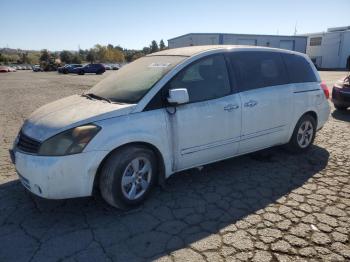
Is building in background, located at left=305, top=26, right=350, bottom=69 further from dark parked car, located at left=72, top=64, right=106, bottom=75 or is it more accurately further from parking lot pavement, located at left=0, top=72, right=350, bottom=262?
parking lot pavement, located at left=0, top=72, right=350, bottom=262

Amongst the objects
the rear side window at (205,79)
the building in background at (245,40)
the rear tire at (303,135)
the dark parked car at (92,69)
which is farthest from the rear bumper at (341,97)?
the building in background at (245,40)

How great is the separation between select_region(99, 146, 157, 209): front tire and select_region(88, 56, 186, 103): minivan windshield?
2.04ft

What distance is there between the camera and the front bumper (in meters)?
3.11

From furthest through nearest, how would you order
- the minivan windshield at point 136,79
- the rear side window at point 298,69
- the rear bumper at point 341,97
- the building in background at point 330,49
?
1. the building in background at point 330,49
2. the rear bumper at point 341,97
3. the rear side window at point 298,69
4. the minivan windshield at point 136,79

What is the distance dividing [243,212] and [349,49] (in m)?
61.4

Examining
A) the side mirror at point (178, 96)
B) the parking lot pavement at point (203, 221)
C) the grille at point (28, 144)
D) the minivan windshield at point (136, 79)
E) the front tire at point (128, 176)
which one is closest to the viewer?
the parking lot pavement at point (203, 221)

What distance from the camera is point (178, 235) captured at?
3.13 m

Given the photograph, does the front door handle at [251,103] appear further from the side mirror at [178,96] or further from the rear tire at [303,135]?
the rear tire at [303,135]

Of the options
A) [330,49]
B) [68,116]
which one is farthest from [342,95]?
[330,49]

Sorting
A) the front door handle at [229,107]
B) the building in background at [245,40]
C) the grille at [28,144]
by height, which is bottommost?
the grille at [28,144]

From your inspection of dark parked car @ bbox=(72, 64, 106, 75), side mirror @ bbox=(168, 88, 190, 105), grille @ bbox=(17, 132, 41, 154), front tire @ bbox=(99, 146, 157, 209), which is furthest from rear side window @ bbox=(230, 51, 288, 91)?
dark parked car @ bbox=(72, 64, 106, 75)

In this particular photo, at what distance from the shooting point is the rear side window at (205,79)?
3.87 meters

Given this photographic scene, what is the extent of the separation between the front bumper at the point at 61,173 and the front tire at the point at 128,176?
0.14m

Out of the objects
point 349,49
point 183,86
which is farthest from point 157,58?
point 349,49
